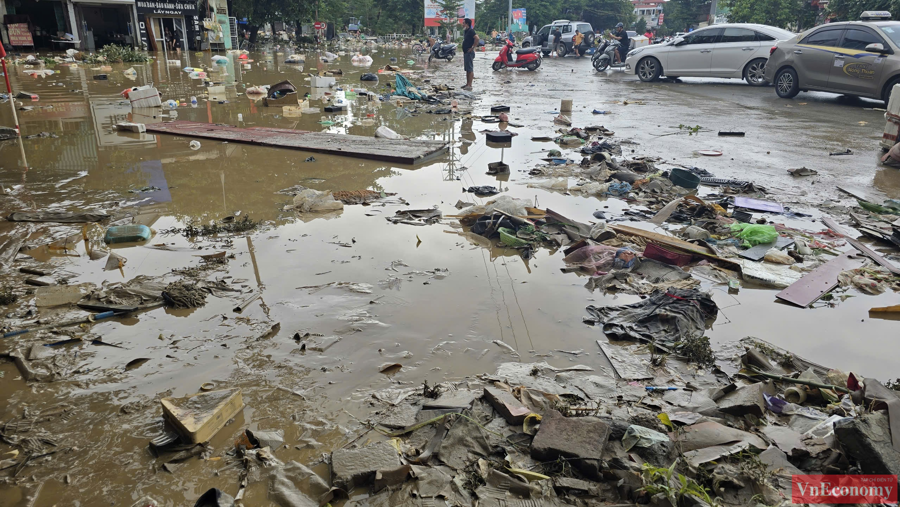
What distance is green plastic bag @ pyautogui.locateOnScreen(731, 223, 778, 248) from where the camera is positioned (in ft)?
17.0

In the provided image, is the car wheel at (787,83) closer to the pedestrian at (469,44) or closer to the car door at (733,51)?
the car door at (733,51)

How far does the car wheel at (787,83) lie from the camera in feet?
43.6

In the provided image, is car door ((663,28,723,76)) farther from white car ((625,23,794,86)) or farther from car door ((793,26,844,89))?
car door ((793,26,844,89))

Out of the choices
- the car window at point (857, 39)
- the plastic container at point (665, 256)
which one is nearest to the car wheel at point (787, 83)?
the car window at point (857, 39)

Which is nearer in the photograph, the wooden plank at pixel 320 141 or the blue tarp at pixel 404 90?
the wooden plank at pixel 320 141

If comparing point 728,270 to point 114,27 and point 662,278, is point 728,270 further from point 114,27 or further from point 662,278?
point 114,27

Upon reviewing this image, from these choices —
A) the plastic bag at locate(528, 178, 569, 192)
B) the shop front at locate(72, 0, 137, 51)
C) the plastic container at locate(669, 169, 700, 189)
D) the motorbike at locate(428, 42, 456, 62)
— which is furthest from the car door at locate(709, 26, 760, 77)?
the shop front at locate(72, 0, 137, 51)

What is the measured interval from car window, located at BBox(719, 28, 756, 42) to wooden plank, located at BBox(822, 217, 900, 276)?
11220mm

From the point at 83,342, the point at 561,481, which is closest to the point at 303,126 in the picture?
the point at 83,342

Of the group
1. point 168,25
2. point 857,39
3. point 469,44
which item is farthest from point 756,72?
point 168,25

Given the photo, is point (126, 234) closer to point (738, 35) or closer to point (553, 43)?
point (738, 35)

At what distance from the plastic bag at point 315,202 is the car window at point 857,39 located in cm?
1166

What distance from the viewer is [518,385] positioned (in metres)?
3.20

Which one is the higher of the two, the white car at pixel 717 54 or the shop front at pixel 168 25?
the shop front at pixel 168 25
